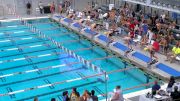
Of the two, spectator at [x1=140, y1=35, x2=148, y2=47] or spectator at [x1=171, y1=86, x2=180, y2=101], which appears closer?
spectator at [x1=171, y1=86, x2=180, y2=101]

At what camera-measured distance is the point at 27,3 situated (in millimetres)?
26875

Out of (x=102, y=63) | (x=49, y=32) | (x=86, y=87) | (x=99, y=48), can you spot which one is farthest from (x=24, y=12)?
(x=86, y=87)

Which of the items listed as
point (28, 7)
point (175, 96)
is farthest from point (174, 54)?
point (28, 7)

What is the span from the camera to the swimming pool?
13383 mm

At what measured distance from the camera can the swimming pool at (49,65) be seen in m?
13.4

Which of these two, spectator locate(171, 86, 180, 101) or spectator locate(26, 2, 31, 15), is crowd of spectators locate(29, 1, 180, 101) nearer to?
spectator locate(171, 86, 180, 101)

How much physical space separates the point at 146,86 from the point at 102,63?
3.65 meters

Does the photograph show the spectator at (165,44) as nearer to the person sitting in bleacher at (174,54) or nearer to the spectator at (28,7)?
the person sitting in bleacher at (174,54)

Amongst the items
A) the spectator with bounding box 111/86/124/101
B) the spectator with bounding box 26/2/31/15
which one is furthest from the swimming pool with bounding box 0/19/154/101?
the spectator with bounding box 26/2/31/15

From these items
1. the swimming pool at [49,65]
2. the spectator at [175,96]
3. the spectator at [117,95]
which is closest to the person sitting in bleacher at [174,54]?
the swimming pool at [49,65]

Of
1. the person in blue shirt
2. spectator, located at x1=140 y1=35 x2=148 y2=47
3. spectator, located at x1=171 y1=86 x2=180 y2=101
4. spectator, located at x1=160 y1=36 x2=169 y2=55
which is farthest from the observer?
the person in blue shirt

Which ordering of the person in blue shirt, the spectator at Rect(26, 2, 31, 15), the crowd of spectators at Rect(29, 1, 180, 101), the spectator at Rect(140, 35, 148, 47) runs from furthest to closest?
the spectator at Rect(26, 2, 31, 15) → the person in blue shirt → the spectator at Rect(140, 35, 148, 47) → the crowd of spectators at Rect(29, 1, 180, 101)

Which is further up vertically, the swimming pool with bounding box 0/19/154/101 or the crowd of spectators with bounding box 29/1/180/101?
the crowd of spectators with bounding box 29/1/180/101

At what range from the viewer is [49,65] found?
1581 cm
